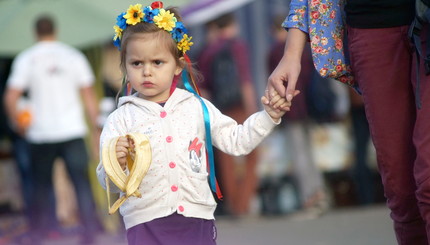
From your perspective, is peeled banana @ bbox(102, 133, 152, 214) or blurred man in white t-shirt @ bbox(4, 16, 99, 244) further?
blurred man in white t-shirt @ bbox(4, 16, 99, 244)

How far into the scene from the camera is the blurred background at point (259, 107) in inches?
439

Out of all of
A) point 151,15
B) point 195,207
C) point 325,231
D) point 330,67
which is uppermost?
point 151,15

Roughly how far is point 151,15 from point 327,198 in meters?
6.78

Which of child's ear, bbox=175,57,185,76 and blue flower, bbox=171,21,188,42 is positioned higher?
blue flower, bbox=171,21,188,42

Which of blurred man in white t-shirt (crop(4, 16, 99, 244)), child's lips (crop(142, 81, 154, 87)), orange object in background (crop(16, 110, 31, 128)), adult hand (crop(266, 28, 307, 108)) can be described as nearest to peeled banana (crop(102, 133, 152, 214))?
child's lips (crop(142, 81, 154, 87))

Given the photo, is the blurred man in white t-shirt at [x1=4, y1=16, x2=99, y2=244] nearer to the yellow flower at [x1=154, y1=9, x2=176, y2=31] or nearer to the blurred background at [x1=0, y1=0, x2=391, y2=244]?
the blurred background at [x1=0, y1=0, x2=391, y2=244]

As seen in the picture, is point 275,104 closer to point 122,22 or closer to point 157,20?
point 157,20

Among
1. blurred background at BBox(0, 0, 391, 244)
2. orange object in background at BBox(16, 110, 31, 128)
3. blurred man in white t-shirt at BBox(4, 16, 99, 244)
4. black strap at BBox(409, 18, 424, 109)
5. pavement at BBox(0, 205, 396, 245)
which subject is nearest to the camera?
black strap at BBox(409, 18, 424, 109)

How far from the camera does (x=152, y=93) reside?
4715 millimetres

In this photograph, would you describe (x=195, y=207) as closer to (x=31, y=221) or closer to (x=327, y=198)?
(x=31, y=221)

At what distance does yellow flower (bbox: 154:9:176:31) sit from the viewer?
477 centimetres

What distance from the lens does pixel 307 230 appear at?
9.83 metres

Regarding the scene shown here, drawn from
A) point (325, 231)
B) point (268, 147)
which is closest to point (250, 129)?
point (325, 231)

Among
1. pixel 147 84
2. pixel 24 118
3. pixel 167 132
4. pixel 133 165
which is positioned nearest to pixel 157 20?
pixel 147 84
